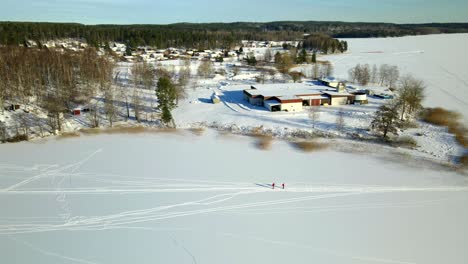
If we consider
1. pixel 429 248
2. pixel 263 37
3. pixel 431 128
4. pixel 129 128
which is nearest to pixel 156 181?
pixel 129 128

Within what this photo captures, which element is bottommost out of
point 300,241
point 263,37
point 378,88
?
point 300,241

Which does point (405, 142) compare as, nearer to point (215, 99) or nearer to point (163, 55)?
point (215, 99)

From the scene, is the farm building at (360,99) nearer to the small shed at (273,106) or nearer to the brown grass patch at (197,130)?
the small shed at (273,106)

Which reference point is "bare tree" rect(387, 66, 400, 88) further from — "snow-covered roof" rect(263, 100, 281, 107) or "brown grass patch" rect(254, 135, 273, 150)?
"brown grass patch" rect(254, 135, 273, 150)

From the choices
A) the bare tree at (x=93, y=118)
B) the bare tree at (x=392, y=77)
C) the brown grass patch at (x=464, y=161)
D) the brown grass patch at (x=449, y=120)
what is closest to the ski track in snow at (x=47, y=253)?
the bare tree at (x=93, y=118)

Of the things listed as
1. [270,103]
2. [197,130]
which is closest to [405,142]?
[270,103]

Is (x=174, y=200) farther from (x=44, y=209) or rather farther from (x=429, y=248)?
(x=429, y=248)
